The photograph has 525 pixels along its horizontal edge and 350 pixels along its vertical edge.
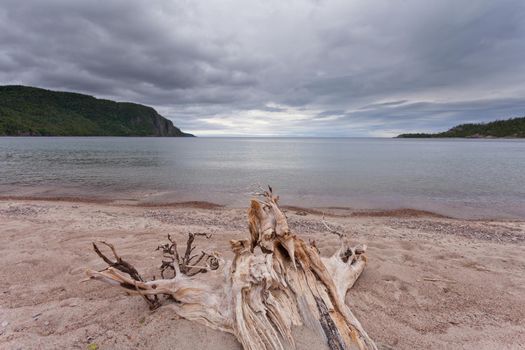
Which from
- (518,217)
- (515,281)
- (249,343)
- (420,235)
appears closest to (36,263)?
(249,343)

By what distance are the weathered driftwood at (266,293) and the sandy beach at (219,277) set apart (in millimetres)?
272

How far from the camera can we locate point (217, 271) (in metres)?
4.71

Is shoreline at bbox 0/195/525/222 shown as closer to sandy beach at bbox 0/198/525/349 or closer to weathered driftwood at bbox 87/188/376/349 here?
sandy beach at bbox 0/198/525/349

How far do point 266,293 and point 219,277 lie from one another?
1.08 metres

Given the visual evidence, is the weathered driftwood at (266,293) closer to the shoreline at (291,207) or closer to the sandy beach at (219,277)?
the sandy beach at (219,277)

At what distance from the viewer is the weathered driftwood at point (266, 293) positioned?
346 cm

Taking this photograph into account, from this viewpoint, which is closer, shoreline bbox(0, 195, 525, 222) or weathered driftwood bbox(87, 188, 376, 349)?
weathered driftwood bbox(87, 188, 376, 349)

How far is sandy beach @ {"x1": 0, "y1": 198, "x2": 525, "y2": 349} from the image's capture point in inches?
150

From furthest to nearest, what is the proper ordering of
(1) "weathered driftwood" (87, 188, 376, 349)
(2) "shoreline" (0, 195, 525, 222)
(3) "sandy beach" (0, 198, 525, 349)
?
(2) "shoreline" (0, 195, 525, 222)
(3) "sandy beach" (0, 198, 525, 349)
(1) "weathered driftwood" (87, 188, 376, 349)

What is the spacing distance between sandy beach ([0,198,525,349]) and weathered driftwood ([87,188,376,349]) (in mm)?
272

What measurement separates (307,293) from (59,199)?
692 inches

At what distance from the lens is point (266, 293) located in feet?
12.5

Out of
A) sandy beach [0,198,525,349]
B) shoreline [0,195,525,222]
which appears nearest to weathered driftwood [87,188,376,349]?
sandy beach [0,198,525,349]

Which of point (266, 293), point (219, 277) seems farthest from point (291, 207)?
point (266, 293)
